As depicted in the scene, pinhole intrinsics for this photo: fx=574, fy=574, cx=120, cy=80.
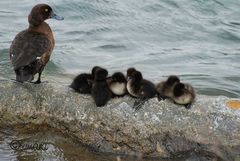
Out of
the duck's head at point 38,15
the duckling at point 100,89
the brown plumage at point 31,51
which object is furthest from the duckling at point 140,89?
the duck's head at point 38,15

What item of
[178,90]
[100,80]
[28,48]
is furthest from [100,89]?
[28,48]

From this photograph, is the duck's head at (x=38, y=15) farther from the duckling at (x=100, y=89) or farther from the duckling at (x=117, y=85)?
the duckling at (x=117, y=85)

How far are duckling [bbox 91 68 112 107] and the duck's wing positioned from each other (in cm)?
79

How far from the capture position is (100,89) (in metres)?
6.32

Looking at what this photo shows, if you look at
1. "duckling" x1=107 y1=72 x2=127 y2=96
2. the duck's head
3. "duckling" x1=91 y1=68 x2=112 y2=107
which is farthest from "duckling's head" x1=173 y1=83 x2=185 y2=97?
the duck's head

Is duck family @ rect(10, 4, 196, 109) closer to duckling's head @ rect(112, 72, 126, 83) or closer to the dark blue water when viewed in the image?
duckling's head @ rect(112, 72, 126, 83)

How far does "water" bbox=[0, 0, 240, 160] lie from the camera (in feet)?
36.0

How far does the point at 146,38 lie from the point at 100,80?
790 cm

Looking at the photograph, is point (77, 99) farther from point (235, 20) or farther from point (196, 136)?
point (235, 20)

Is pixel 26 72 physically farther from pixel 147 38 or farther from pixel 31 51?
pixel 147 38

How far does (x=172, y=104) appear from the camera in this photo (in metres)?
6.28

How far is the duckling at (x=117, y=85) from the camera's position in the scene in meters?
6.42

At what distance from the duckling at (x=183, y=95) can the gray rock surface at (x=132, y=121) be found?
68 millimetres

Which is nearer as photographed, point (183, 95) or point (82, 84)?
point (183, 95)
